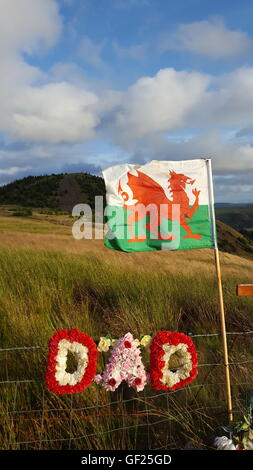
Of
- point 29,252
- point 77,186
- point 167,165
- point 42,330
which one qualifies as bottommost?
point 42,330

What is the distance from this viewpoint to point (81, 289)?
8578mm

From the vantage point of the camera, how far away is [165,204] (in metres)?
4.05

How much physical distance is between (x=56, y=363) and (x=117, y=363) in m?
0.58

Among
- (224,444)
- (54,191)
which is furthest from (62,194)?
(224,444)

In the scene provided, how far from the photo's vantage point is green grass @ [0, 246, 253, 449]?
12.7 feet

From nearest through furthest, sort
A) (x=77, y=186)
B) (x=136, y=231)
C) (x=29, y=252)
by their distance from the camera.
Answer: (x=136, y=231)
(x=29, y=252)
(x=77, y=186)

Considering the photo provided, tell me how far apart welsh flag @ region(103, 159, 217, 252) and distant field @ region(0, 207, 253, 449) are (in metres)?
1.50

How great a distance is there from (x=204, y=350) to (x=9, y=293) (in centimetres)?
376

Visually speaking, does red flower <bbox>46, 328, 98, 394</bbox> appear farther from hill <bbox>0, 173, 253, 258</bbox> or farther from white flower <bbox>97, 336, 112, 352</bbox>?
hill <bbox>0, 173, 253, 258</bbox>

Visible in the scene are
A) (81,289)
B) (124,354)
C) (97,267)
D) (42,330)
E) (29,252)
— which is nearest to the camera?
(124,354)

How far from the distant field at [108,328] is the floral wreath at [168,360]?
27 cm

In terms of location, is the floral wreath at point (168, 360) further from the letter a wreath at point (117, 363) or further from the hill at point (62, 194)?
the hill at point (62, 194)

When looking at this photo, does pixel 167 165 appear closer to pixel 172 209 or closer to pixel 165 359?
pixel 172 209

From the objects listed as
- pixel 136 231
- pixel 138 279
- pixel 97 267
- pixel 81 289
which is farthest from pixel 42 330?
pixel 97 267
